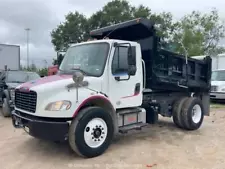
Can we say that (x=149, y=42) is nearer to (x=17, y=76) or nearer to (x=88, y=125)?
(x=88, y=125)

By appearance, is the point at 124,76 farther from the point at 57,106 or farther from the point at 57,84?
the point at 57,106

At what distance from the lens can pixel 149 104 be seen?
694 cm

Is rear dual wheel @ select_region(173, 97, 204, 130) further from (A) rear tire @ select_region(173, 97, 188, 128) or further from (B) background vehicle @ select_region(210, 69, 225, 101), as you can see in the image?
(B) background vehicle @ select_region(210, 69, 225, 101)

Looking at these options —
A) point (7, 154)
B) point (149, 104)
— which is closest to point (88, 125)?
point (7, 154)

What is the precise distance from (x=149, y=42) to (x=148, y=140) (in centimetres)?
238

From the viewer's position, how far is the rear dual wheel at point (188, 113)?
7324 millimetres

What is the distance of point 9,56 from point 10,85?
6566mm

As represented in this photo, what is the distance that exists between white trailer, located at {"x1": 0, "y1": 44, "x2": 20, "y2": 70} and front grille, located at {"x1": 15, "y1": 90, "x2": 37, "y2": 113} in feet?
36.0

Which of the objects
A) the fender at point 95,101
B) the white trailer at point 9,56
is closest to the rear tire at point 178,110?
the fender at point 95,101

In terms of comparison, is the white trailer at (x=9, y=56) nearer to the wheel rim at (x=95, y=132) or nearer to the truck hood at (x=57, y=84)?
the truck hood at (x=57, y=84)

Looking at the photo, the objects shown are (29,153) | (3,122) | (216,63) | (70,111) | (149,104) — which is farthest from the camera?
(216,63)

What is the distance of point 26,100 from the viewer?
16.9ft

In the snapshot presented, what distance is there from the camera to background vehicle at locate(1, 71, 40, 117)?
31.2ft

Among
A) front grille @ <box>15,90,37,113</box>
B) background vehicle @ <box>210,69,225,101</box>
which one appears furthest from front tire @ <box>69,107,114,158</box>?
background vehicle @ <box>210,69,225,101</box>
